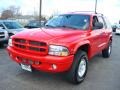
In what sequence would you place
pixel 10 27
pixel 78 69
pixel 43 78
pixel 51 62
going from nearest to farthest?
1. pixel 51 62
2. pixel 78 69
3. pixel 43 78
4. pixel 10 27

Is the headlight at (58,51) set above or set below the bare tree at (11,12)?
below

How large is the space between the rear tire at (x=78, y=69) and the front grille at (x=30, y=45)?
0.84 metres

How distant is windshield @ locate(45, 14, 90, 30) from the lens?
6226 mm

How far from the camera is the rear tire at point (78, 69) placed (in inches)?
203

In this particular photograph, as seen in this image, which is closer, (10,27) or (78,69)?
(78,69)

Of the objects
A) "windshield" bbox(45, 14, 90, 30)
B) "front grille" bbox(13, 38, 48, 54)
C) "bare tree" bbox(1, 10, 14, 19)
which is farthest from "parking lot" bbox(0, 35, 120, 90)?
"bare tree" bbox(1, 10, 14, 19)

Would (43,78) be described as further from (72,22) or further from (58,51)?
(72,22)

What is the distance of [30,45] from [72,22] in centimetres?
182

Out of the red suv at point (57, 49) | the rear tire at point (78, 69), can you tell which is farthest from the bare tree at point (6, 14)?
the rear tire at point (78, 69)

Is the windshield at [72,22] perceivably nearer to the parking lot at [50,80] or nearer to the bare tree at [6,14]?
the parking lot at [50,80]

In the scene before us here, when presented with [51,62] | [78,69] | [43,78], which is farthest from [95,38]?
[51,62]

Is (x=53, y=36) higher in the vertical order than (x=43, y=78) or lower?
higher

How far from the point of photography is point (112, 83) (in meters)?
5.63

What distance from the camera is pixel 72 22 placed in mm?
6371
